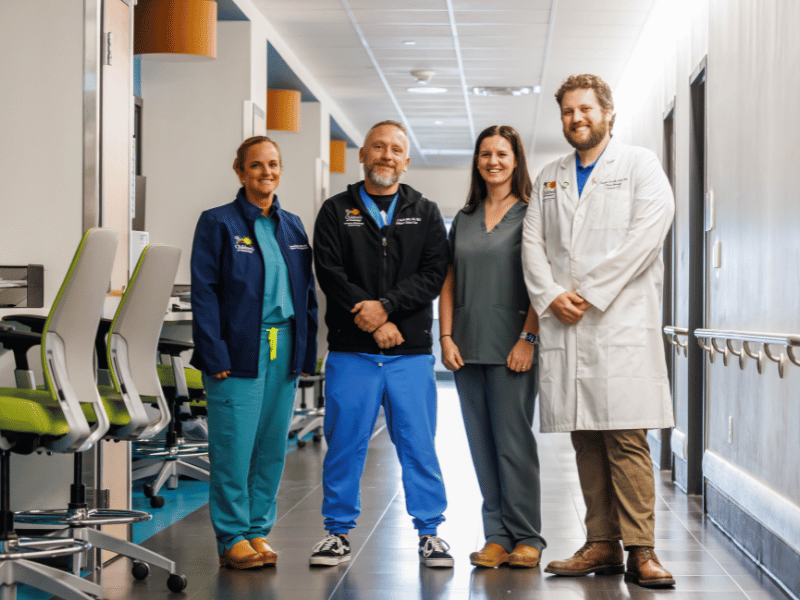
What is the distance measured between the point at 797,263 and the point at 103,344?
7.89ft

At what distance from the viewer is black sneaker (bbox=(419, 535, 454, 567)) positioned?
328cm

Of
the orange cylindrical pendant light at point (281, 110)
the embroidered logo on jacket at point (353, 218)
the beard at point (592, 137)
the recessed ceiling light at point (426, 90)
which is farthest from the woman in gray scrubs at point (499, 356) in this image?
the recessed ceiling light at point (426, 90)

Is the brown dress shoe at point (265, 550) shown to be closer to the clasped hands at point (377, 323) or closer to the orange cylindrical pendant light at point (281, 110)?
the clasped hands at point (377, 323)

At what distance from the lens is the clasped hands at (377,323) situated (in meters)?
3.22

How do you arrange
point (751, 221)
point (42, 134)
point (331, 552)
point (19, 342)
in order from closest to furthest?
point (19, 342) → point (331, 552) → point (42, 134) → point (751, 221)

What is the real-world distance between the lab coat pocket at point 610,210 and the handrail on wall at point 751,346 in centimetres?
62

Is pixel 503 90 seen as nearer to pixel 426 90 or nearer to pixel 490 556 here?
pixel 426 90

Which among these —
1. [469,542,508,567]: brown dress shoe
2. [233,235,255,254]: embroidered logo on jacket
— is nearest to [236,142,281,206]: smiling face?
[233,235,255,254]: embroidered logo on jacket

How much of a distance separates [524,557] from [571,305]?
2.97 ft

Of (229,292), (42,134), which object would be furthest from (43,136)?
(229,292)

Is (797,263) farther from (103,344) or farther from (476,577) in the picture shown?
(103,344)

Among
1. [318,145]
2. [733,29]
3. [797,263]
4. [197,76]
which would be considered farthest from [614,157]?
[318,145]

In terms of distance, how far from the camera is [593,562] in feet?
10.5

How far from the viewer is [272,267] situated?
3328mm
